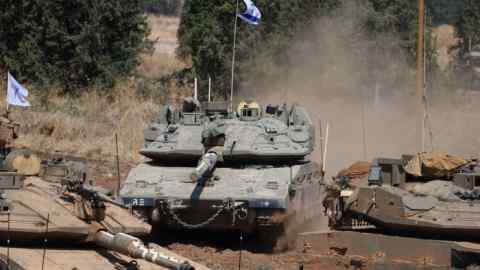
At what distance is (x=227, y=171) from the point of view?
802 inches

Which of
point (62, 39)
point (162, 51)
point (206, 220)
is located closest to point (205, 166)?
point (206, 220)

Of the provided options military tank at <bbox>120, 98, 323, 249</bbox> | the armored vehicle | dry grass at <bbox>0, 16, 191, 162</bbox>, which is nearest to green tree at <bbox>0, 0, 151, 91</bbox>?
dry grass at <bbox>0, 16, 191, 162</bbox>

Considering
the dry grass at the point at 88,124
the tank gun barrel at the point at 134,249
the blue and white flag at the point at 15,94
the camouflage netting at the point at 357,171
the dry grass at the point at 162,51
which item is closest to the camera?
the tank gun barrel at the point at 134,249

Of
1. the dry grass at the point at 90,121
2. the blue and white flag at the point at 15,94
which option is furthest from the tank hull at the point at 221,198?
the dry grass at the point at 90,121

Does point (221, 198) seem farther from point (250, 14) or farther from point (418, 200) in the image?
point (250, 14)

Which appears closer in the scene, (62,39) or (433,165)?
(433,165)

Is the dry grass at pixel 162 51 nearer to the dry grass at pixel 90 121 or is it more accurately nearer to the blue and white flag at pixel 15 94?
the dry grass at pixel 90 121

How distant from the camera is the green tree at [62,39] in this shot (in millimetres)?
34531

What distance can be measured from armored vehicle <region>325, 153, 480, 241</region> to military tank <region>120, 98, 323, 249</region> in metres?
1.54

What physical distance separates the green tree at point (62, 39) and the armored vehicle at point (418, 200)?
17.9 metres

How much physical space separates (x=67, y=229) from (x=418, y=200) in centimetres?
568

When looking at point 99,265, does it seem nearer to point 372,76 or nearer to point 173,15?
point 372,76

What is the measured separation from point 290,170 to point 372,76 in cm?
1635

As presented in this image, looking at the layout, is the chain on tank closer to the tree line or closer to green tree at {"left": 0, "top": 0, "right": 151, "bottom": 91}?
the tree line
